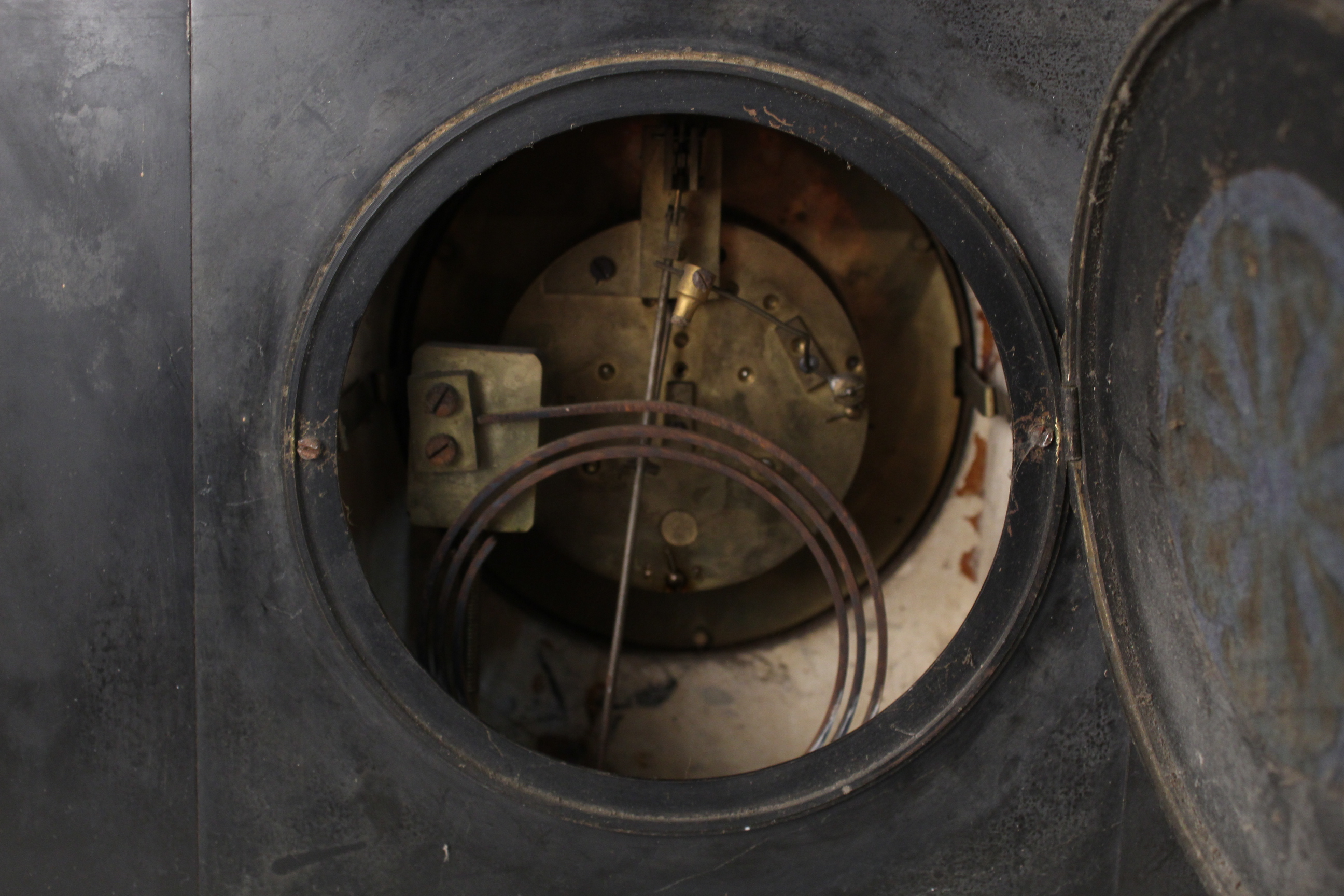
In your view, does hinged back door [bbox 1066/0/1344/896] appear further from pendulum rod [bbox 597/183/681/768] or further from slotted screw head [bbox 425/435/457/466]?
slotted screw head [bbox 425/435/457/466]

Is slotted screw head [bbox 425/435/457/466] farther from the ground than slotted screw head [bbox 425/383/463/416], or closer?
closer

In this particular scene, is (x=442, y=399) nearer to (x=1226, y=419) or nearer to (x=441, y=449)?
(x=441, y=449)

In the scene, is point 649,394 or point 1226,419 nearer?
point 1226,419

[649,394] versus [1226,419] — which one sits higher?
[649,394]

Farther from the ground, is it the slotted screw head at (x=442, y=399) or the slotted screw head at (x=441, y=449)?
the slotted screw head at (x=442, y=399)

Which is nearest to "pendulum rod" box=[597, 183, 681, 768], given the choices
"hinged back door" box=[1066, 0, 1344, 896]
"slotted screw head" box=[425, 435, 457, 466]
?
"slotted screw head" box=[425, 435, 457, 466]

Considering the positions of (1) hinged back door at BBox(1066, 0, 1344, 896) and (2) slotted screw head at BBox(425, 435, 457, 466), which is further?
(2) slotted screw head at BBox(425, 435, 457, 466)

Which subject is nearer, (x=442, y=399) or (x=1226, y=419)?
(x=1226, y=419)

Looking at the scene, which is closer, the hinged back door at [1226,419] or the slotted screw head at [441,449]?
the hinged back door at [1226,419]

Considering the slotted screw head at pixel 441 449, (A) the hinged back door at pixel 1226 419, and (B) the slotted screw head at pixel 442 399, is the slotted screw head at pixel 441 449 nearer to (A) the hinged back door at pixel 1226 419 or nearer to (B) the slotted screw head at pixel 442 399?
(B) the slotted screw head at pixel 442 399

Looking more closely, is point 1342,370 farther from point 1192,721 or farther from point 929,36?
point 929,36

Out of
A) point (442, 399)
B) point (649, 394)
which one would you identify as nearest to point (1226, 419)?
point (649, 394)

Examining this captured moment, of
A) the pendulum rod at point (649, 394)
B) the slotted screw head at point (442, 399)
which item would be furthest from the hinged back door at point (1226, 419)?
the slotted screw head at point (442, 399)

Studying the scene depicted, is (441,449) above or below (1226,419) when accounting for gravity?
above
